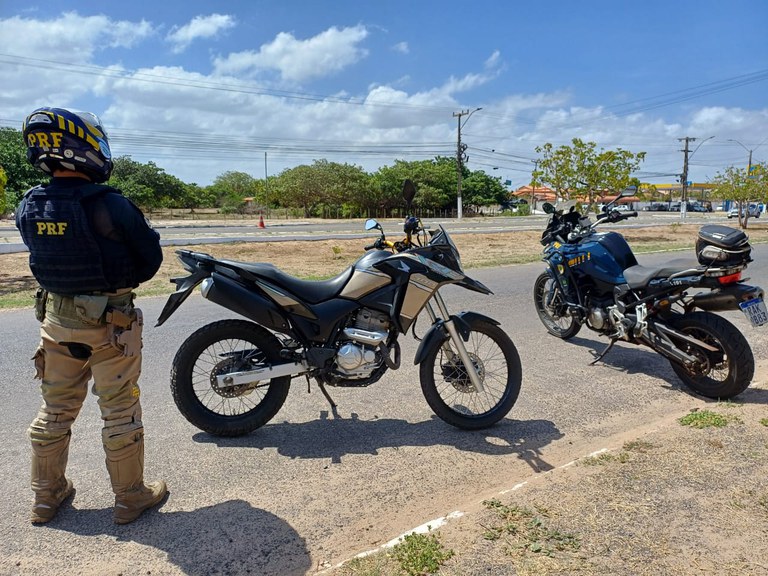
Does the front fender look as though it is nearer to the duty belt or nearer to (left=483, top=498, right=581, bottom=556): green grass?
(left=483, top=498, right=581, bottom=556): green grass

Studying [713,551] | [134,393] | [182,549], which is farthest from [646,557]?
[134,393]

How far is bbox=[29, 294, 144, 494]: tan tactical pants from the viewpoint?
2.62 meters

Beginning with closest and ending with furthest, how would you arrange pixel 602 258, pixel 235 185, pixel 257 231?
pixel 602 258, pixel 257 231, pixel 235 185

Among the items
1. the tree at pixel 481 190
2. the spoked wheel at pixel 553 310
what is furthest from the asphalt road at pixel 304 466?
the tree at pixel 481 190

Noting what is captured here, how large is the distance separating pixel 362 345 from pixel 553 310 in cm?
316

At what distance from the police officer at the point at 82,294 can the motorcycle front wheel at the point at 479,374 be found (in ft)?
5.92

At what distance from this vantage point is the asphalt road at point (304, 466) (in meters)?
2.52

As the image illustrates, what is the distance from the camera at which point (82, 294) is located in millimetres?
2578

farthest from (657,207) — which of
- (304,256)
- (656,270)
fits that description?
(656,270)

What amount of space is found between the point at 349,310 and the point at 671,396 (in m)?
2.75

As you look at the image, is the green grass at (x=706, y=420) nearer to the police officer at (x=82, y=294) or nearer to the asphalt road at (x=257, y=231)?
the police officer at (x=82, y=294)

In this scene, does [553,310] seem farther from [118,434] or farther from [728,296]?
[118,434]

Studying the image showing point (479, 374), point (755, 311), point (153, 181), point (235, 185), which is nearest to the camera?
point (479, 374)

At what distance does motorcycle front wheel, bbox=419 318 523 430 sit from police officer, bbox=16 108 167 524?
1.81 meters
